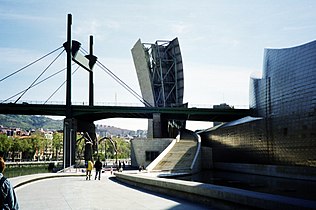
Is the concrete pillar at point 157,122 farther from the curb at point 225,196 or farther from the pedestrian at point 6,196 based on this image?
the pedestrian at point 6,196

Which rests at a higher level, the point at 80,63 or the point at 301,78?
the point at 80,63

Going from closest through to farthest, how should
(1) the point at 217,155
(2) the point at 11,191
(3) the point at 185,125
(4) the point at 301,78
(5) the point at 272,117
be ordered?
(2) the point at 11,191 → (4) the point at 301,78 → (5) the point at 272,117 → (1) the point at 217,155 → (3) the point at 185,125

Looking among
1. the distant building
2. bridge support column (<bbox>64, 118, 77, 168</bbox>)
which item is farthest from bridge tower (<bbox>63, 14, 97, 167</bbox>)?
the distant building

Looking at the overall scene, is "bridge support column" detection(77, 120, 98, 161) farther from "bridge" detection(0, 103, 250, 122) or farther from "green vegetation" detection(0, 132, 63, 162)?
"green vegetation" detection(0, 132, 63, 162)

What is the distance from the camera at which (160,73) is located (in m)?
74.4

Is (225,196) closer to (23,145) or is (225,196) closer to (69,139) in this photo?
(69,139)

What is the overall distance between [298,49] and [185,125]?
160 feet

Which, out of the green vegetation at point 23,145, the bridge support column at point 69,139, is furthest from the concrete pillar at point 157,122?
the green vegetation at point 23,145

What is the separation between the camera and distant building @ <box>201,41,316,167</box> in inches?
1305

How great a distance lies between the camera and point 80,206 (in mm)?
10508

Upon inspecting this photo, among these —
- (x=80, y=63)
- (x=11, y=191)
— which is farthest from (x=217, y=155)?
(x=11, y=191)

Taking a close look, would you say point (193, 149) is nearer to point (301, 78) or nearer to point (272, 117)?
point (272, 117)

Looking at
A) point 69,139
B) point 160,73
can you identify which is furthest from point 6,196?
point 160,73

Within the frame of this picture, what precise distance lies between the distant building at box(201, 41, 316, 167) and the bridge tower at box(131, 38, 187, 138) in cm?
2849
